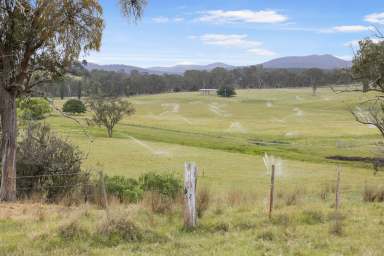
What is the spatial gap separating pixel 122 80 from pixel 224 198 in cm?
16679

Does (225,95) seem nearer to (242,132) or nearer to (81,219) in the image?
(242,132)

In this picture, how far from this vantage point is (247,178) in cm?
3831

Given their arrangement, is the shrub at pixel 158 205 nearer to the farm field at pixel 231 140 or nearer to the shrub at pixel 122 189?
the shrub at pixel 122 189

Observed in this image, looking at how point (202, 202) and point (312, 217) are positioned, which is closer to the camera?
point (312, 217)

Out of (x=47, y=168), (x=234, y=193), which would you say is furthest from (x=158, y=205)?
(x=47, y=168)

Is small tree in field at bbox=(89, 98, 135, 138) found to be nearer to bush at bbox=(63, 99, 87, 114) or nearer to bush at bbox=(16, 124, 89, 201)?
bush at bbox=(63, 99, 87, 114)

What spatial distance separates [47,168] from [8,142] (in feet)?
10.3

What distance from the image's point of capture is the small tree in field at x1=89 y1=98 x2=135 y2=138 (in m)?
75.9

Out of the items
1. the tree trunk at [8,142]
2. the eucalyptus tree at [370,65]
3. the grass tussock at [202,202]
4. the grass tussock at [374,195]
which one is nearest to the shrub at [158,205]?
the grass tussock at [202,202]

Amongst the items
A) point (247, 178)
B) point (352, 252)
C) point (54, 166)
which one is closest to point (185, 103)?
point (247, 178)

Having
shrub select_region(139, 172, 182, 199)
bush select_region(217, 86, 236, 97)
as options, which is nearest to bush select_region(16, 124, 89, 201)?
shrub select_region(139, 172, 182, 199)

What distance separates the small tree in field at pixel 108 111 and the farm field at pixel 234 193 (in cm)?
305

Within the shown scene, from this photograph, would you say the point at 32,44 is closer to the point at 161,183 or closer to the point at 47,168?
the point at 47,168

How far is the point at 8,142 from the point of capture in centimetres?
1534
